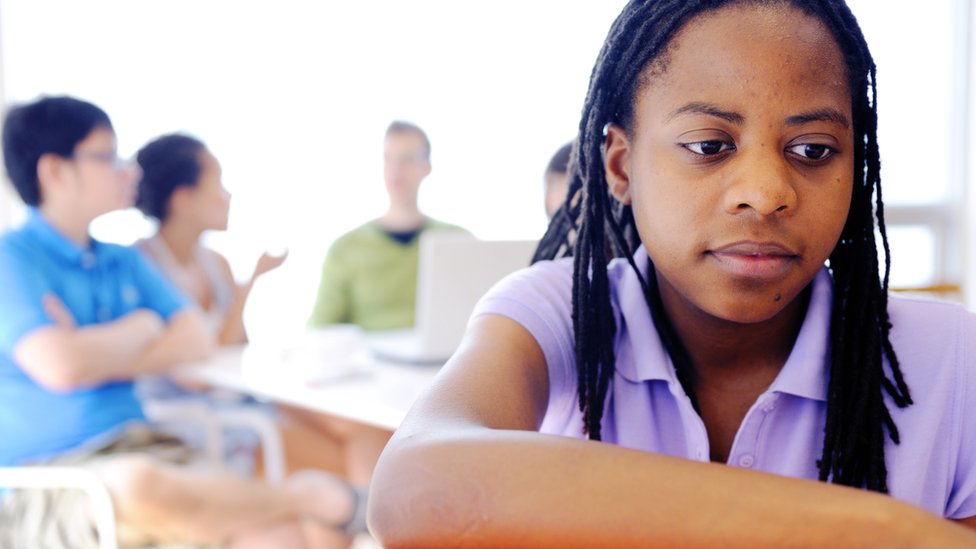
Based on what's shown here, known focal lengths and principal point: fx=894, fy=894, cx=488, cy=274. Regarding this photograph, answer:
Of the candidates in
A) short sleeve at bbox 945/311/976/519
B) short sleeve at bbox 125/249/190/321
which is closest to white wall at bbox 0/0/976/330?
short sleeve at bbox 125/249/190/321

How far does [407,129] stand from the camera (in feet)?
12.7

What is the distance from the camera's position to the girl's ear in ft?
3.30

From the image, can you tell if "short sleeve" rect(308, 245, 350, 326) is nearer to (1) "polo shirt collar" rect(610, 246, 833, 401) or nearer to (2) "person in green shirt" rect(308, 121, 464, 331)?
(2) "person in green shirt" rect(308, 121, 464, 331)

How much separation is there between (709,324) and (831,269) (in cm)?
16

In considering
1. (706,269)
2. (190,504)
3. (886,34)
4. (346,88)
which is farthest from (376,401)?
(886,34)

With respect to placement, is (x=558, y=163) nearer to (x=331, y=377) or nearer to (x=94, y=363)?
(x=331, y=377)

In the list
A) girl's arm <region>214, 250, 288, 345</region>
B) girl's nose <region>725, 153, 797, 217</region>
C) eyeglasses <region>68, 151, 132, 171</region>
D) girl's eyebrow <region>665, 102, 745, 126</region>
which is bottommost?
girl's arm <region>214, 250, 288, 345</region>

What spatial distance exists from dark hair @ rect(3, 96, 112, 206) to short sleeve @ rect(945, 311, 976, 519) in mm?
2293

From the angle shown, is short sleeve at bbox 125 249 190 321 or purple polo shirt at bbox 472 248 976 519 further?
short sleeve at bbox 125 249 190 321

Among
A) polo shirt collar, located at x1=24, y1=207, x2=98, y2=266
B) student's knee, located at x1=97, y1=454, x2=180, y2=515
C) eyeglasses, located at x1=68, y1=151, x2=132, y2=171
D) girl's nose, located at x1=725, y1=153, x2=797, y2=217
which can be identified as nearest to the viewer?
girl's nose, located at x1=725, y1=153, x2=797, y2=217

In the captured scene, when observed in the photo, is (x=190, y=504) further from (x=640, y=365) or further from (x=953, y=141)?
(x=953, y=141)

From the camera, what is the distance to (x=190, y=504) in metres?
2.12

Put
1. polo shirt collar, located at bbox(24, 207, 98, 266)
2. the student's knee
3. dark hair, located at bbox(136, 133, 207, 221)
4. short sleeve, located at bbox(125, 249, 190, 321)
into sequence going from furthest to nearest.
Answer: dark hair, located at bbox(136, 133, 207, 221) → short sleeve, located at bbox(125, 249, 190, 321) → polo shirt collar, located at bbox(24, 207, 98, 266) → the student's knee

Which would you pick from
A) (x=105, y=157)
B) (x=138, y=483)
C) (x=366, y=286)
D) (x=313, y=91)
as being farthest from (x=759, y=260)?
(x=313, y=91)
